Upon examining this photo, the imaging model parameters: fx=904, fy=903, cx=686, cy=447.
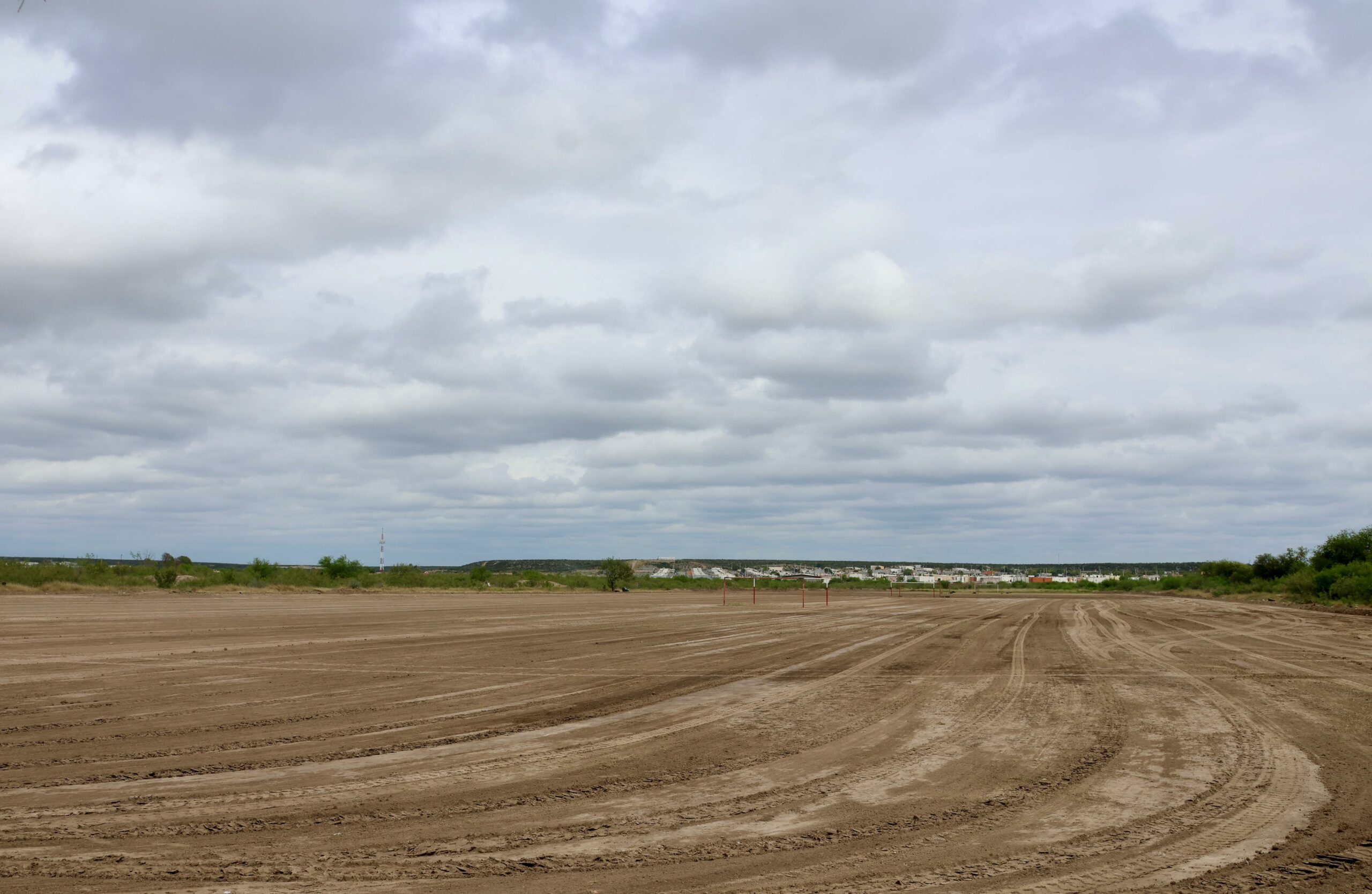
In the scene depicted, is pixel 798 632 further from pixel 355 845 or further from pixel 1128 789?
pixel 355 845

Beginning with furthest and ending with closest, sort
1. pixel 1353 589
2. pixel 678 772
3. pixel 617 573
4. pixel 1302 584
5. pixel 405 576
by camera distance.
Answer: pixel 617 573, pixel 405 576, pixel 1302 584, pixel 1353 589, pixel 678 772

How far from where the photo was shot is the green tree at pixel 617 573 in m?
90.2

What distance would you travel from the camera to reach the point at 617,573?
305 ft

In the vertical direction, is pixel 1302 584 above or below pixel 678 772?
below

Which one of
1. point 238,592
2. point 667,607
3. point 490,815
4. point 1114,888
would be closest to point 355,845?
point 490,815

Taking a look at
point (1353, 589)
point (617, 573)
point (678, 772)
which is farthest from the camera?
point (617, 573)

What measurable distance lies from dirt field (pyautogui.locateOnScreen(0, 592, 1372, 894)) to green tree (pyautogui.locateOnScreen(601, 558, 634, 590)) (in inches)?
2832

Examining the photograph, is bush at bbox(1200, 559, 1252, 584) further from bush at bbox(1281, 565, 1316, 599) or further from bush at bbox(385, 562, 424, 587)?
bush at bbox(385, 562, 424, 587)

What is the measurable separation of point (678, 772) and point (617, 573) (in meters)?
85.8

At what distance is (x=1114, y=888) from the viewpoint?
5211 millimetres

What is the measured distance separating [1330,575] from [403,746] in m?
62.0

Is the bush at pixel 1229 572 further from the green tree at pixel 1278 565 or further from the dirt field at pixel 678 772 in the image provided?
the dirt field at pixel 678 772

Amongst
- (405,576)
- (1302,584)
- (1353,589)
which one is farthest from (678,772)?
(405,576)

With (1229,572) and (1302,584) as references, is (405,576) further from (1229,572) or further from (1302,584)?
(1229,572)
